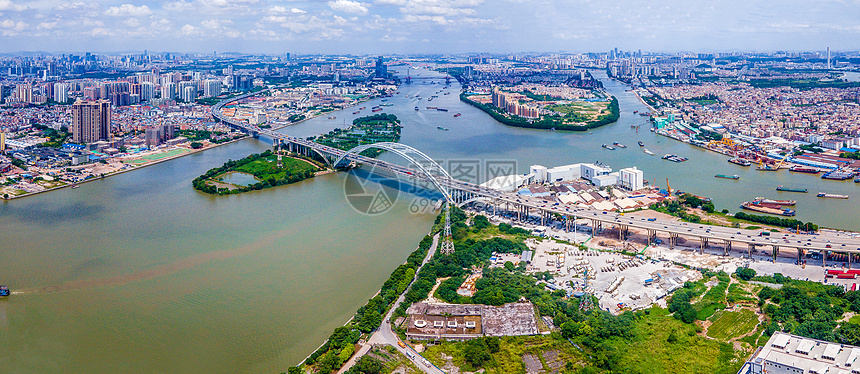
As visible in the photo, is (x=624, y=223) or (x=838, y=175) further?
(x=838, y=175)

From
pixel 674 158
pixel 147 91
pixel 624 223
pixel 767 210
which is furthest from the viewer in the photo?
pixel 147 91

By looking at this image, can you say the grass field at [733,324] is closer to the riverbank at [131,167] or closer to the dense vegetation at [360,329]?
the dense vegetation at [360,329]

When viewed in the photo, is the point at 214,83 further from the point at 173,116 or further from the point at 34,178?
the point at 34,178

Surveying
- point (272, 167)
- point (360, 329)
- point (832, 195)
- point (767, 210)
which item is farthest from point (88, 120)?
point (832, 195)

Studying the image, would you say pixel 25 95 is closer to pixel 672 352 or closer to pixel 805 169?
pixel 672 352

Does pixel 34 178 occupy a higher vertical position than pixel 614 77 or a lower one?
lower

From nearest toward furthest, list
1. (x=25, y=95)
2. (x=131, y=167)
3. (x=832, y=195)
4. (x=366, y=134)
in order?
(x=832, y=195) < (x=131, y=167) < (x=366, y=134) < (x=25, y=95)

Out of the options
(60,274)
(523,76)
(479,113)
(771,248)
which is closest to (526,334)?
(771,248)

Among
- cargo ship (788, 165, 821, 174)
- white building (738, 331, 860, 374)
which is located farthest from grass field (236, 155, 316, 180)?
cargo ship (788, 165, 821, 174)

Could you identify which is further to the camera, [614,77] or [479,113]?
[614,77]
